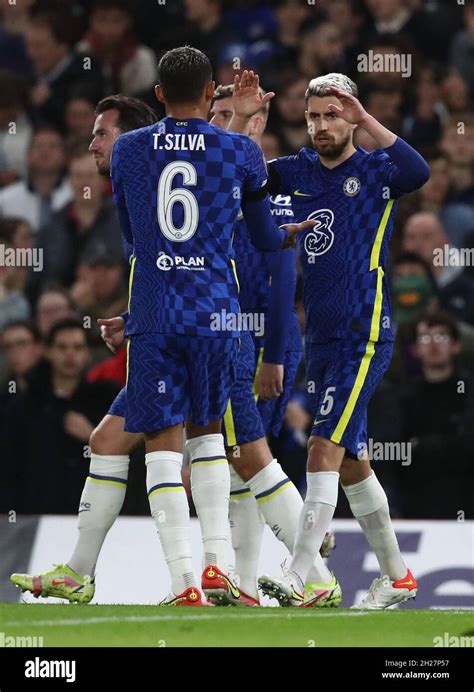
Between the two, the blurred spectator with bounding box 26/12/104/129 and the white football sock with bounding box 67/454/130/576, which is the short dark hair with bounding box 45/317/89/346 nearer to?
the blurred spectator with bounding box 26/12/104/129

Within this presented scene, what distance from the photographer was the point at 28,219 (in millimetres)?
11789

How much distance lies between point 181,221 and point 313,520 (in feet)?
4.90

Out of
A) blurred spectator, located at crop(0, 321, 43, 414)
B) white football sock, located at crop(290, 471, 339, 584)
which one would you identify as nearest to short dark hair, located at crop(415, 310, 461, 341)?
blurred spectator, located at crop(0, 321, 43, 414)

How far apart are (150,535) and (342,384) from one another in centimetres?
274

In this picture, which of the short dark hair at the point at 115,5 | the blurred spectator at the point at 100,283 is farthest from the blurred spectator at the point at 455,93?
the blurred spectator at the point at 100,283

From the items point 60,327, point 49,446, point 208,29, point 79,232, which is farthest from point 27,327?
point 208,29

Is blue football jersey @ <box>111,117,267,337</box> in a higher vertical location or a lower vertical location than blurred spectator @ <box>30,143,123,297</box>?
lower

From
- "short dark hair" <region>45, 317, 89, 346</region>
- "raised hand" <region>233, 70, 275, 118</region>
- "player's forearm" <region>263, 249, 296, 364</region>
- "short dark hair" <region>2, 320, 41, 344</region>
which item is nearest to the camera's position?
"raised hand" <region>233, 70, 275, 118</region>

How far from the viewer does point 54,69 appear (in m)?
12.7

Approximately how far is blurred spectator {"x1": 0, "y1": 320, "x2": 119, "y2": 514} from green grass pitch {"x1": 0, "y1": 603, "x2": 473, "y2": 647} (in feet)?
12.2

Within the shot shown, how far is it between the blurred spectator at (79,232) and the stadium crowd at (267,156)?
11 mm

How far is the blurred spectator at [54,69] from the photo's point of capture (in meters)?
12.5

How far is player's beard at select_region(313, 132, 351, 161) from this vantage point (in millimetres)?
6926

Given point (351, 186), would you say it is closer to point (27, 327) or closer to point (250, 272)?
point (250, 272)
